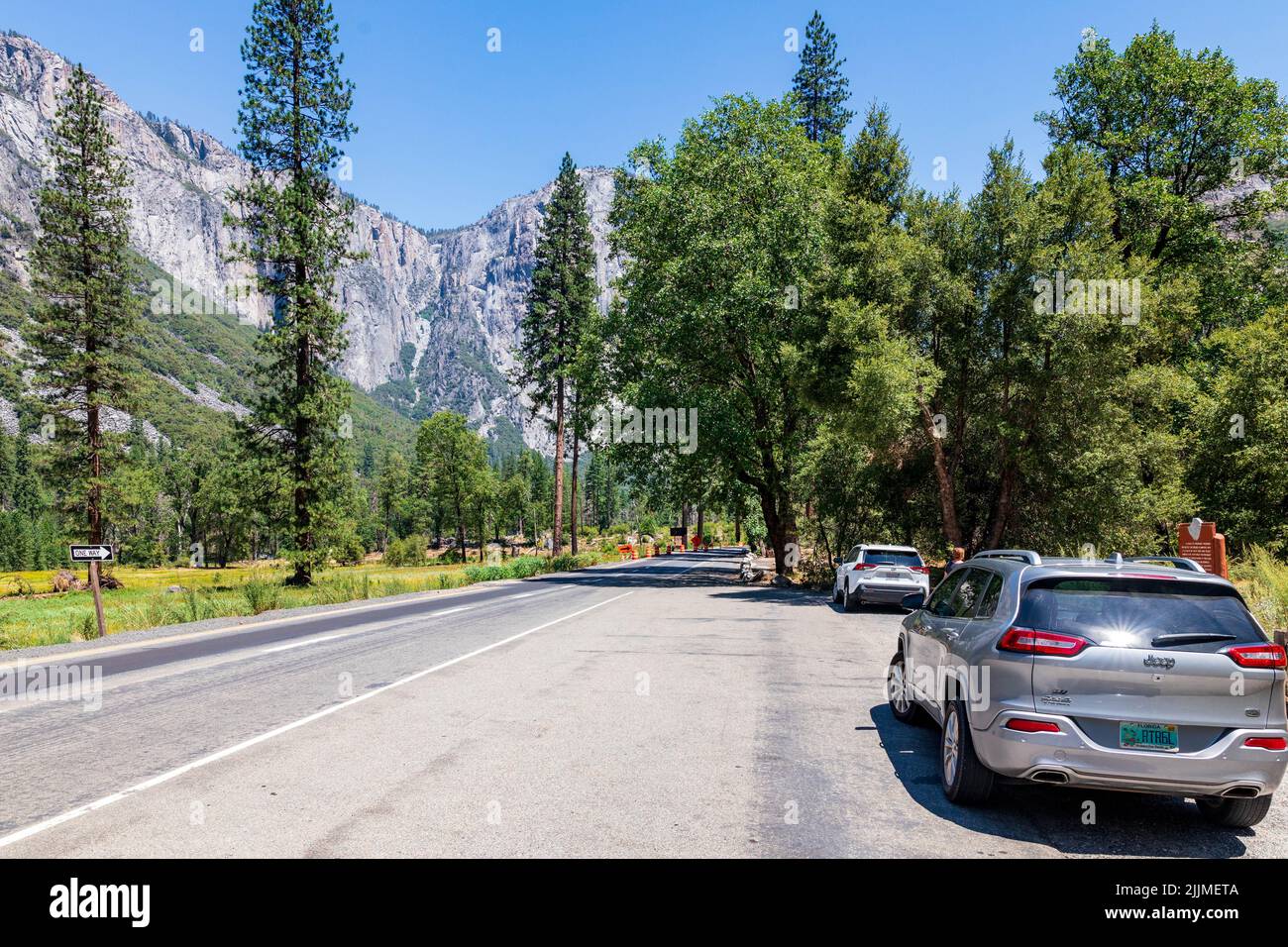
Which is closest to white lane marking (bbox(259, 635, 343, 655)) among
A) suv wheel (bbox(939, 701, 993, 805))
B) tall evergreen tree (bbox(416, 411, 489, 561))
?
suv wheel (bbox(939, 701, 993, 805))

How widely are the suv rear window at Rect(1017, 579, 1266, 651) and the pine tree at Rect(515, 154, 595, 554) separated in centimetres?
4080

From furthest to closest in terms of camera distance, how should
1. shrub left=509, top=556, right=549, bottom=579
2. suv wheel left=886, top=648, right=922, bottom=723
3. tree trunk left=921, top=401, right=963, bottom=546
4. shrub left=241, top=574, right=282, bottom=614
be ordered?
shrub left=509, top=556, right=549, bottom=579
tree trunk left=921, top=401, right=963, bottom=546
shrub left=241, top=574, right=282, bottom=614
suv wheel left=886, top=648, right=922, bottom=723

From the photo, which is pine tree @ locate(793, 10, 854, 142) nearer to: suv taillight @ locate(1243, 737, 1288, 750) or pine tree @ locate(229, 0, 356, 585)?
pine tree @ locate(229, 0, 356, 585)

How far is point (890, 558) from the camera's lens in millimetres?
19703

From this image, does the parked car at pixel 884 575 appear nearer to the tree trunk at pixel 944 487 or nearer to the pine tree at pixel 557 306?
the tree trunk at pixel 944 487

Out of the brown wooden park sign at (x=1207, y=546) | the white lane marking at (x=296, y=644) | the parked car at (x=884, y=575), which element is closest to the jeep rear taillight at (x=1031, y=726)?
the brown wooden park sign at (x=1207, y=546)

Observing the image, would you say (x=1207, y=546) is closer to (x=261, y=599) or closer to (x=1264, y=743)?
(x=1264, y=743)

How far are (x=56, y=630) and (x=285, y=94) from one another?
81.2ft

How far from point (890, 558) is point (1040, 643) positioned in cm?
1567

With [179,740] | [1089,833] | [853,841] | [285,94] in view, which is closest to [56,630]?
[179,740]

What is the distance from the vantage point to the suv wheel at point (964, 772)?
505 centimetres

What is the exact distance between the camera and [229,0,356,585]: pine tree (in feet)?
98.4

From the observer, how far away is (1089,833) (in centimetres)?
477

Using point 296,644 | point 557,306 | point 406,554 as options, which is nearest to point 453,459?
point 406,554
